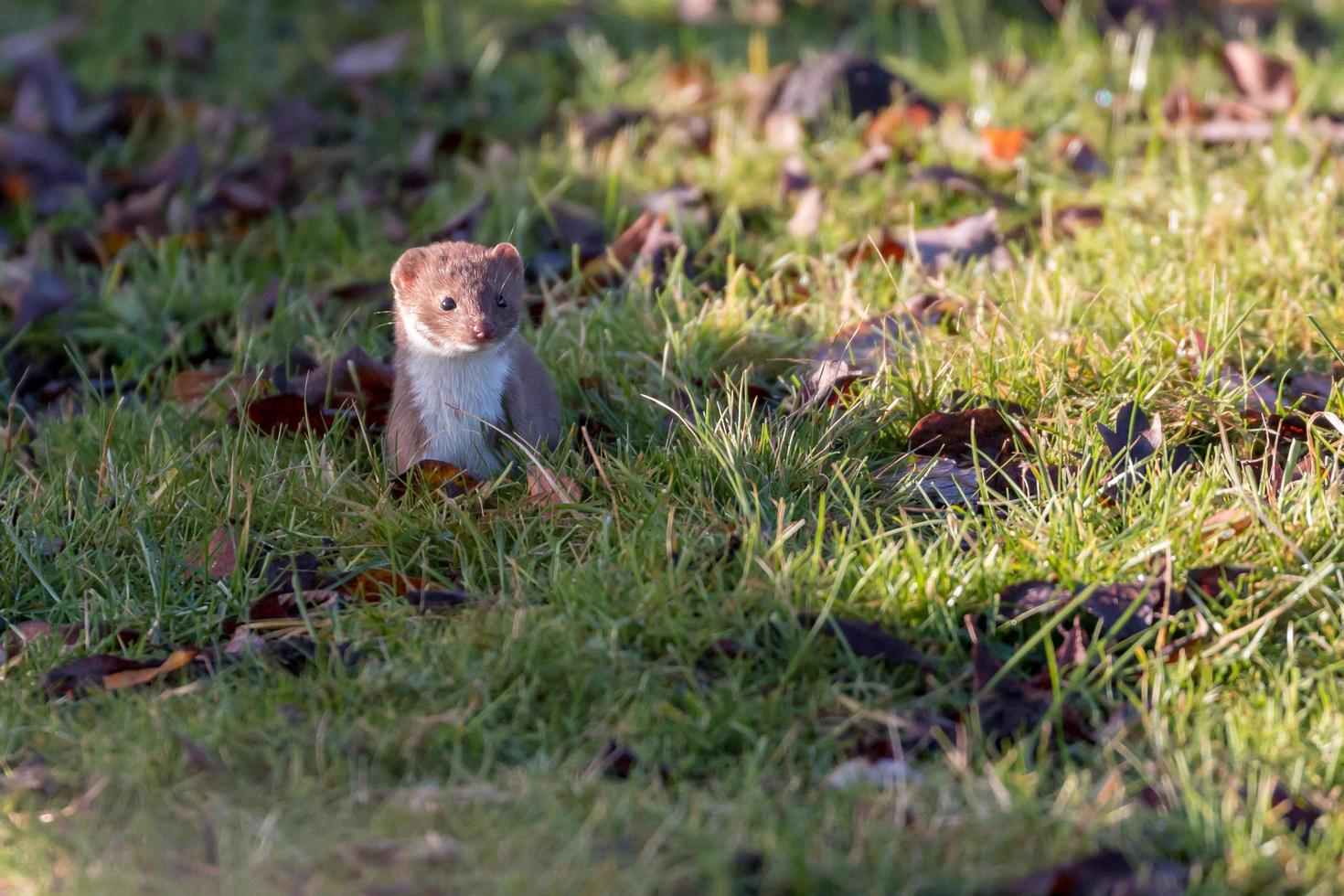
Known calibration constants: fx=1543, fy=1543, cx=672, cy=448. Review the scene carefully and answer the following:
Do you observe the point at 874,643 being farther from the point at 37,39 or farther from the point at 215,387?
the point at 37,39

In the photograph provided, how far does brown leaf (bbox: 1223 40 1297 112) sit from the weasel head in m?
3.56

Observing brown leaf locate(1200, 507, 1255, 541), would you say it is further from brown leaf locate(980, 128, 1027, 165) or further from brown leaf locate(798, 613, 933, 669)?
brown leaf locate(980, 128, 1027, 165)

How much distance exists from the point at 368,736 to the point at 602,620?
56 cm

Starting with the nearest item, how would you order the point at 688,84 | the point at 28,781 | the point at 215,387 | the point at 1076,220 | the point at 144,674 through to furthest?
the point at 28,781 → the point at 144,674 → the point at 215,387 → the point at 1076,220 → the point at 688,84

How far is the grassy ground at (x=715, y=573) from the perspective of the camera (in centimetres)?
283

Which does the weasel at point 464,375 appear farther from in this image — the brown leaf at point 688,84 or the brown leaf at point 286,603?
the brown leaf at point 688,84

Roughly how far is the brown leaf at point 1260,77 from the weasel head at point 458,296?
3.56 meters

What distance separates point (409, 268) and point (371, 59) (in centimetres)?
350

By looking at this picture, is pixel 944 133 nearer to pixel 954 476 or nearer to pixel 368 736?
pixel 954 476

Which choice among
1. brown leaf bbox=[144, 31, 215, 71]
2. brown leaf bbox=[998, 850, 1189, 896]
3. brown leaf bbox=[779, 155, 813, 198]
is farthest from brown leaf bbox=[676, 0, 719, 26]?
brown leaf bbox=[998, 850, 1189, 896]

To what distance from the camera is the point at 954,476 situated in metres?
3.94

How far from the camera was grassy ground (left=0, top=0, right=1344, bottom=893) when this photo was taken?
283 centimetres

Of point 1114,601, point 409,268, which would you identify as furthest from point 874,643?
point 409,268

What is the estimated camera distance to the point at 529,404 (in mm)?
4254
